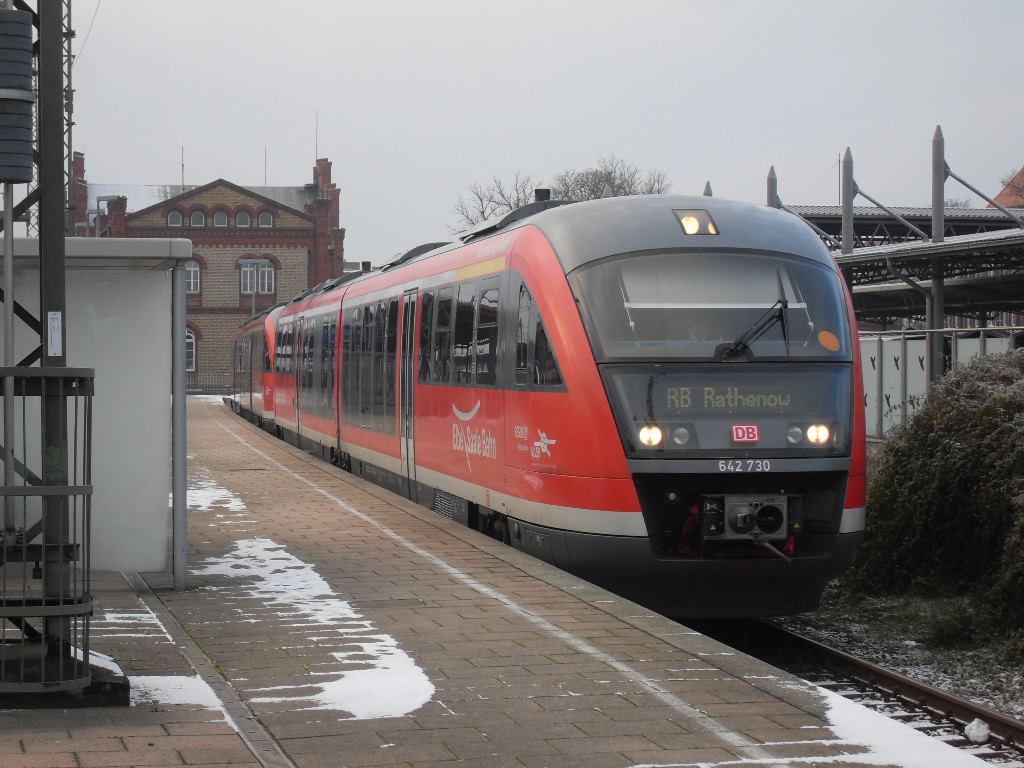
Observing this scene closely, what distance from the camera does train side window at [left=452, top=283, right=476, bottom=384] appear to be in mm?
12070

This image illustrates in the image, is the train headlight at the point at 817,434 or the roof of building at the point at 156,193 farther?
the roof of building at the point at 156,193

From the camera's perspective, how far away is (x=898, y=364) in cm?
2239

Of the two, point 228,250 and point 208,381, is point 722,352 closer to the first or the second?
point 208,381

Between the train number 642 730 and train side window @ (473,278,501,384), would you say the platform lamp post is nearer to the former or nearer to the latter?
the train number 642 730

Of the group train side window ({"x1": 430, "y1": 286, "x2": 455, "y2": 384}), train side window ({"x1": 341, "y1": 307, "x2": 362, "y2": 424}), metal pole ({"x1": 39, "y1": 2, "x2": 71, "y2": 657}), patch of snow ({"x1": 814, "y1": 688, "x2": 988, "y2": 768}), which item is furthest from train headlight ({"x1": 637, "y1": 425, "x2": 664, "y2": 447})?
train side window ({"x1": 341, "y1": 307, "x2": 362, "y2": 424})

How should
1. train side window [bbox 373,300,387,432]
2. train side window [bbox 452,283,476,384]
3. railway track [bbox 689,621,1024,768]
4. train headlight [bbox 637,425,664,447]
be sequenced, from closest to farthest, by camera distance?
railway track [bbox 689,621,1024,768] → train headlight [bbox 637,425,664,447] → train side window [bbox 452,283,476,384] → train side window [bbox 373,300,387,432]

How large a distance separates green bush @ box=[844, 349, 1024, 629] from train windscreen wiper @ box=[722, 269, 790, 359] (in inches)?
103

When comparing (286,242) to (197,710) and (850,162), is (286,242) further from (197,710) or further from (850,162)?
(197,710)

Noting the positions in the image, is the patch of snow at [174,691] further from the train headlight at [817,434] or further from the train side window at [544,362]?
the train headlight at [817,434]

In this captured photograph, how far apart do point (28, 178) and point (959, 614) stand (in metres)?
7.90

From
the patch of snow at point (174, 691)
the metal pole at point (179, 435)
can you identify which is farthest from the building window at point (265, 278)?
the patch of snow at point (174, 691)

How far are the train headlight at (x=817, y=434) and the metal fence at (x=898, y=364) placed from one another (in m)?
11.1

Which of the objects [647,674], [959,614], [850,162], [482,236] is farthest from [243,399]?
[647,674]

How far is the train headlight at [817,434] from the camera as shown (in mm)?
9141
